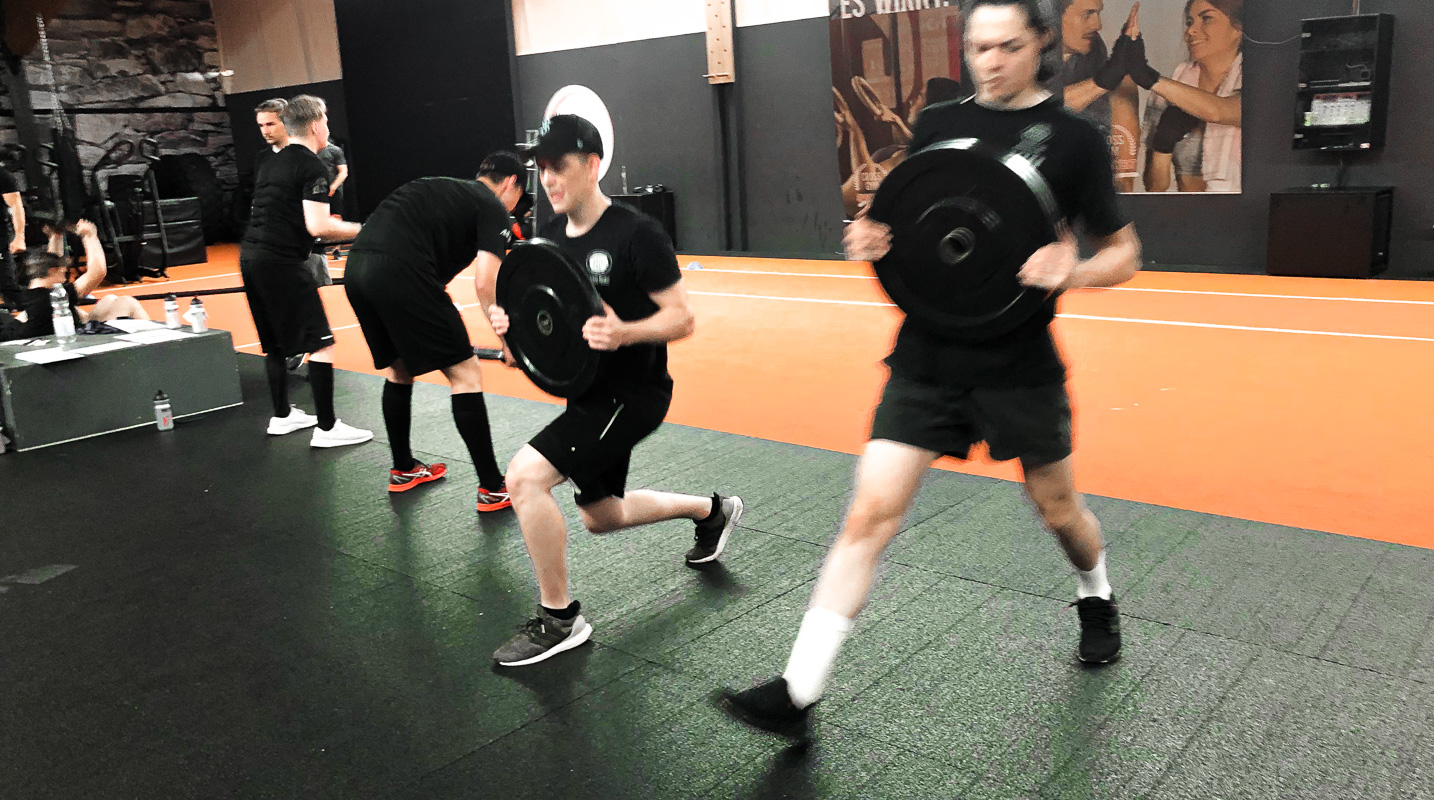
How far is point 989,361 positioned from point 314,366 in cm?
342

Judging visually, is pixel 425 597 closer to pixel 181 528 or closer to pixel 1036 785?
pixel 181 528

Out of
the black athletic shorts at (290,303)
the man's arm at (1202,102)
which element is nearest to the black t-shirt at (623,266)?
the black athletic shorts at (290,303)

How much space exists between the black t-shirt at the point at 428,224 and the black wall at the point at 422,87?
968 centimetres

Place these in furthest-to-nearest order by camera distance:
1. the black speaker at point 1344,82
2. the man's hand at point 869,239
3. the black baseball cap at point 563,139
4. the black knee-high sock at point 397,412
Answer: the black speaker at point 1344,82
the black knee-high sock at point 397,412
the black baseball cap at point 563,139
the man's hand at point 869,239

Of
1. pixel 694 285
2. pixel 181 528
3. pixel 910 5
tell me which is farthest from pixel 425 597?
pixel 910 5

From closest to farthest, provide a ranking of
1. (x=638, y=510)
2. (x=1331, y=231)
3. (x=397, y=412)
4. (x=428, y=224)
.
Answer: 1. (x=638, y=510)
2. (x=428, y=224)
3. (x=397, y=412)
4. (x=1331, y=231)

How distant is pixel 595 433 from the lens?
8.15 ft

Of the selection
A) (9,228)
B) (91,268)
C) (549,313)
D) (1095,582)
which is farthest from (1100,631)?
(9,228)

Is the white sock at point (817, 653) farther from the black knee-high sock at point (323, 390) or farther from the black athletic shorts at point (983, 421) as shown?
the black knee-high sock at point (323, 390)

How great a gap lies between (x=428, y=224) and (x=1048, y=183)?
2345 millimetres

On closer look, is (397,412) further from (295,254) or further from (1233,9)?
(1233,9)

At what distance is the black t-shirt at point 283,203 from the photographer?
4.44 metres

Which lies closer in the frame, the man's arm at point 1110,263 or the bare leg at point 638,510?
the man's arm at point 1110,263

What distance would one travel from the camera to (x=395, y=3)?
13.3 meters
